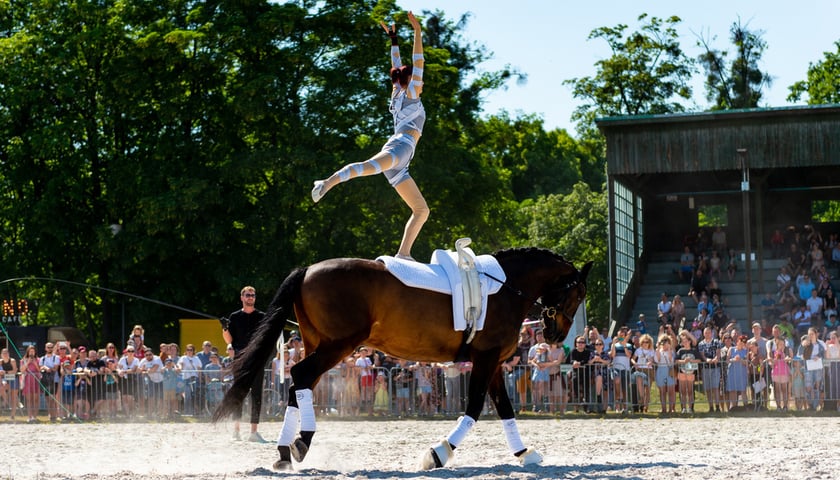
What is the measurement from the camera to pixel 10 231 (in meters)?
35.1

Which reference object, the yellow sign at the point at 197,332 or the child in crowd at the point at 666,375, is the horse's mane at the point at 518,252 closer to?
the child in crowd at the point at 666,375

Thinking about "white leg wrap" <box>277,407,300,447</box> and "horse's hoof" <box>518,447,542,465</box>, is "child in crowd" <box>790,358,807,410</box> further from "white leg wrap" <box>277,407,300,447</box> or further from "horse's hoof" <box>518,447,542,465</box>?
"white leg wrap" <box>277,407,300,447</box>

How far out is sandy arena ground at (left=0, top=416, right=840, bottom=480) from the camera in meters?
9.43

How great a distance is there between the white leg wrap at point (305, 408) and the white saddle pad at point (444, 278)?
1.34 meters

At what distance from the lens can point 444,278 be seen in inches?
405

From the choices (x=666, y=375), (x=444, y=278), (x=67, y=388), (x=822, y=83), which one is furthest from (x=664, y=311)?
(x=822, y=83)

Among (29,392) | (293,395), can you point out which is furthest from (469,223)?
(293,395)

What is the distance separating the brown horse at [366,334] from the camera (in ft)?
32.1

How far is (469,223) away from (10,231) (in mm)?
14711

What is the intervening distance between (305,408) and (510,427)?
1.96 meters

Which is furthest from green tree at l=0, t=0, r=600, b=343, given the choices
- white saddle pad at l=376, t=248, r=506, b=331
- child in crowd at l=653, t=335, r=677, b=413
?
white saddle pad at l=376, t=248, r=506, b=331

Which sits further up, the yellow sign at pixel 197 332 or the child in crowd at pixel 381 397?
the yellow sign at pixel 197 332

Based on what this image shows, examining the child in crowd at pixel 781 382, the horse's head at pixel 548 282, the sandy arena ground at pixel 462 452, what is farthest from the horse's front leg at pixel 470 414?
the child in crowd at pixel 781 382

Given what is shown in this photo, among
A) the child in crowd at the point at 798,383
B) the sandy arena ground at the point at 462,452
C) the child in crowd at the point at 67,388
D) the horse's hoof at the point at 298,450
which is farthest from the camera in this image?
the child in crowd at the point at 67,388
